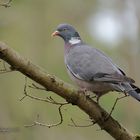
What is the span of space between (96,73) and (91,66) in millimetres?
176

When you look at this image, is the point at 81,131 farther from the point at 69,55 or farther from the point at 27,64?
the point at 27,64

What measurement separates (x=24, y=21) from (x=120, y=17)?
92.7 inches

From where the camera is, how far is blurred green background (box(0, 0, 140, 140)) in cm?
1418

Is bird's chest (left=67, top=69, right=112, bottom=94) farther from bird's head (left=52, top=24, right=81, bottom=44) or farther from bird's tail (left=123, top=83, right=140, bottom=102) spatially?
bird's head (left=52, top=24, right=81, bottom=44)

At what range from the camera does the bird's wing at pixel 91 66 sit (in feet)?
21.4

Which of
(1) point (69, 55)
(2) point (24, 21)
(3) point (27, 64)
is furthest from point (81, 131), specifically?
(3) point (27, 64)

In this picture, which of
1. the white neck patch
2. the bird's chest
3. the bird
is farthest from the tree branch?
the white neck patch

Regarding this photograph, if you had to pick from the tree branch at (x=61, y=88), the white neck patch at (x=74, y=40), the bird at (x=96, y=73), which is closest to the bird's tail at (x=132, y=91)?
the bird at (x=96, y=73)

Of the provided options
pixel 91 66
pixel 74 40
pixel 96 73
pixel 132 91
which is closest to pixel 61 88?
pixel 132 91

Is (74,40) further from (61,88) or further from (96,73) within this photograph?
(61,88)

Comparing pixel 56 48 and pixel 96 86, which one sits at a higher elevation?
pixel 96 86

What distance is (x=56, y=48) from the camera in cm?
1884

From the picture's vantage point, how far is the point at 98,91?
6758mm

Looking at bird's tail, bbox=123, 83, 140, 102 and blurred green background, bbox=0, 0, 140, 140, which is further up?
bird's tail, bbox=123, 83, 140, 102
